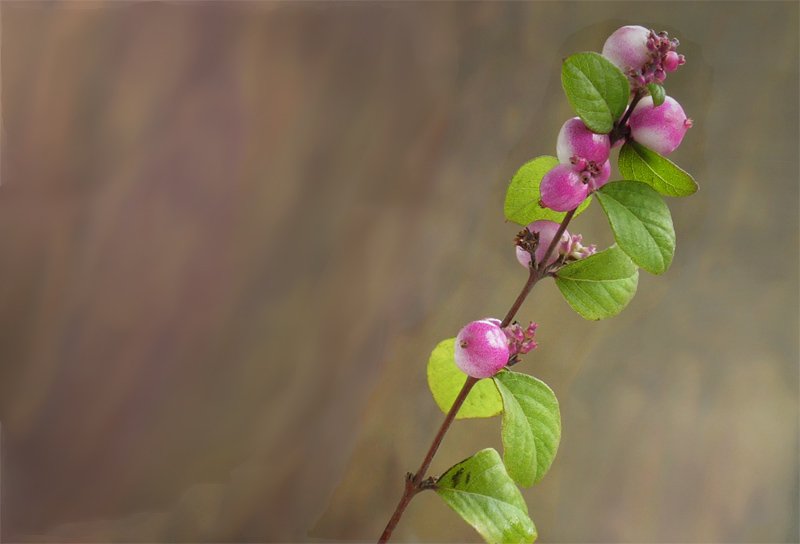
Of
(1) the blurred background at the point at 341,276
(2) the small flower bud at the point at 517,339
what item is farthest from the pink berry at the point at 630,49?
(1) the blurred background at the point at 341,276

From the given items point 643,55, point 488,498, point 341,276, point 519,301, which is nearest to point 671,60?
point 643,55

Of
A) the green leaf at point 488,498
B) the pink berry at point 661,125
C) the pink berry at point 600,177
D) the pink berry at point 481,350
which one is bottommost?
the green leaf at point 488,498

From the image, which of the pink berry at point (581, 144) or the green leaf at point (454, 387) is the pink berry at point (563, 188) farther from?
the green leaf at point (454, 387)

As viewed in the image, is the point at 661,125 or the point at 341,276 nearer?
the point at 661,125

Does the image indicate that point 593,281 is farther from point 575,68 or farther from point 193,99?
point 193,99

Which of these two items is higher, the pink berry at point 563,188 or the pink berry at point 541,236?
the pink berry at point 563,188

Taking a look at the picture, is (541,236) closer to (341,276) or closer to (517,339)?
(517,339)

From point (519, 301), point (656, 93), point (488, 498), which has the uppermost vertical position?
point (656, 93)
